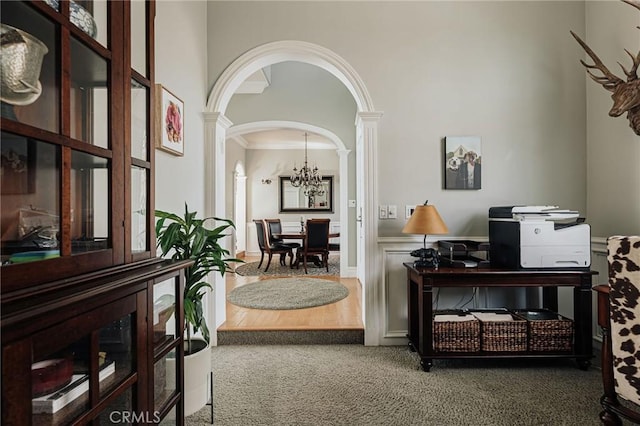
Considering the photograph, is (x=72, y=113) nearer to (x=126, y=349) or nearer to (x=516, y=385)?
(x=126, y=349)

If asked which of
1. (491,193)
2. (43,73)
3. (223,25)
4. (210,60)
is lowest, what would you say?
(491,193)

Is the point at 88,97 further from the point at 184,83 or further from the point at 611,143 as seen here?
the point at 611,143

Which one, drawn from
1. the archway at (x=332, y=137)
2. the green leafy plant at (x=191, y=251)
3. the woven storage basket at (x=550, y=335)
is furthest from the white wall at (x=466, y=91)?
the archway at (x=332, y=137)

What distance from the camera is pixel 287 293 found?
4.21 m

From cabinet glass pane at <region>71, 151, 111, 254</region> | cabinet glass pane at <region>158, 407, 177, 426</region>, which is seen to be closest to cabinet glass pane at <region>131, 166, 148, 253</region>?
cabinet glass pane at <region>71, 151, 111, 254</region>

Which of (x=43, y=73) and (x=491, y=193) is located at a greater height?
(x=43, y=73)

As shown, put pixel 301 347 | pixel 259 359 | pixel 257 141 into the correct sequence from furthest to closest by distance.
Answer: pixel 257 141 → pixel 301 347 → pixel 259 359

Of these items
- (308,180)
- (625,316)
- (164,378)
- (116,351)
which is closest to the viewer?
(116,351)

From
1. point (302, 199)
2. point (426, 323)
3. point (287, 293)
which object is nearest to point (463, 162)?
point (426, 323)

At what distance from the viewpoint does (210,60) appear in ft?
9.55

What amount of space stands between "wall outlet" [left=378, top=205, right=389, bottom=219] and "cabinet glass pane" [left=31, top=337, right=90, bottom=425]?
7.55ft

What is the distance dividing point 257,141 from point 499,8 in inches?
234

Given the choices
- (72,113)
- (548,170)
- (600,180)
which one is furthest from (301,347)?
(600,180)

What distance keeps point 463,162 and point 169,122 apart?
232 cm
